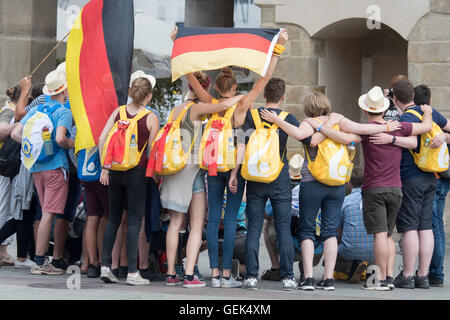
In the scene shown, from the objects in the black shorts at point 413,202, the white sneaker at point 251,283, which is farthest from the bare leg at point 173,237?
the black shorts at point 413,202

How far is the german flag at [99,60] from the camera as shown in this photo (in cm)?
860

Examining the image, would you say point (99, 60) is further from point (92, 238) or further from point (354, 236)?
point (354, 236)

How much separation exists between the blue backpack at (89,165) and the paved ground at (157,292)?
2.94 feet

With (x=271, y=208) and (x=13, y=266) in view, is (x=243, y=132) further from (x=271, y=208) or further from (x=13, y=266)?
(x=13, y=266)

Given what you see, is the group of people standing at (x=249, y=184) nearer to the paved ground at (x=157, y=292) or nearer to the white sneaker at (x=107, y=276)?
the white sneaker at (x=107, y=276)

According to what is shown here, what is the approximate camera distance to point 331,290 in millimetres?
8141

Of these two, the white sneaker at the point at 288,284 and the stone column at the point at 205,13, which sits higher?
Answer: the stone column at the point at 205,13

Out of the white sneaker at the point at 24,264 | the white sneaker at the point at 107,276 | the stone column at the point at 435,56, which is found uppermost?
the stone column at the point at 435,56

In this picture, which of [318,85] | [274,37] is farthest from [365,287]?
[318,85]

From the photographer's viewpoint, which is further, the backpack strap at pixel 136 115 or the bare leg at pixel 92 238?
the bare leg at pixel 92 238

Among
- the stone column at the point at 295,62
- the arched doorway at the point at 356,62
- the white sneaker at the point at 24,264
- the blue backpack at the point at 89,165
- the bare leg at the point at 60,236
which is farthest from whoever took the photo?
the arched doorway at the point at 356,62

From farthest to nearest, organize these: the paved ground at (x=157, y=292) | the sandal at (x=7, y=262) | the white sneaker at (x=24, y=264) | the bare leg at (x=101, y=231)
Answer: the sandal at (x=7, y=262), the white sneaker at (x=24, y=264), the bare leg at (x=101, y=231), the paved ground at (x=157, y=292)

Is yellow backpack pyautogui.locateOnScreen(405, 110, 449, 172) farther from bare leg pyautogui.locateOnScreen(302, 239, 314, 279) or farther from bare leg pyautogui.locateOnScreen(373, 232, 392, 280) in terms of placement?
bare leg pyautogui.locateOnScreen(302, 239, 314, 279)

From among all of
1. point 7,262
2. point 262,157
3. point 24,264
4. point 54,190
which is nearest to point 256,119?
point 262,157
